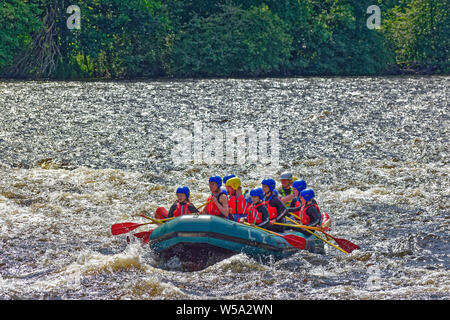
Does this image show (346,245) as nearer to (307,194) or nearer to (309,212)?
(309,212)

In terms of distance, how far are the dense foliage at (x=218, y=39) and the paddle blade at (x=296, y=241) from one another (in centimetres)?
2689

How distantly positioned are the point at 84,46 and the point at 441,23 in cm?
1959

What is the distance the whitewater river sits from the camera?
33.0 ft

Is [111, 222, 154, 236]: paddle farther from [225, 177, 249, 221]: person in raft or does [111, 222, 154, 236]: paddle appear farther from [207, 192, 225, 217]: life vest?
[225, 177, 249, 221]: person in raft

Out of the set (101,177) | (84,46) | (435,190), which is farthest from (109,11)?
(435,190)

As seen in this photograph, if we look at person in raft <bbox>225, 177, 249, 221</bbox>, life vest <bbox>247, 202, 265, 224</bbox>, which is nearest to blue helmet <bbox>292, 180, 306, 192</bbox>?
person in raft <bbox>225, 177, 249, 221</bbox>

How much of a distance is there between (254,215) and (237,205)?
1.86ft

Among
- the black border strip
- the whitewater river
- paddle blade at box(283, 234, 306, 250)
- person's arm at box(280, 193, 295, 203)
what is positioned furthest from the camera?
person's arm at box(280, 193, 295, 203)

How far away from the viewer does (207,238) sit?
10.5 meters

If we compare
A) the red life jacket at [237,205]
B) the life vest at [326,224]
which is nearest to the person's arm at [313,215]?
the life vest at [326,224]

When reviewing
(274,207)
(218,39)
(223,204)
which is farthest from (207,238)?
(218,39)

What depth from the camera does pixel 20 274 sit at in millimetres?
10188

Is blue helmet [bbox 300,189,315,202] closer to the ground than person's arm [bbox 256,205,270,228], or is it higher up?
higher up

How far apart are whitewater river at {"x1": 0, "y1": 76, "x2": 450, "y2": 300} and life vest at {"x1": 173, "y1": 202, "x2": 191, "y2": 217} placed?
2.73 ft
